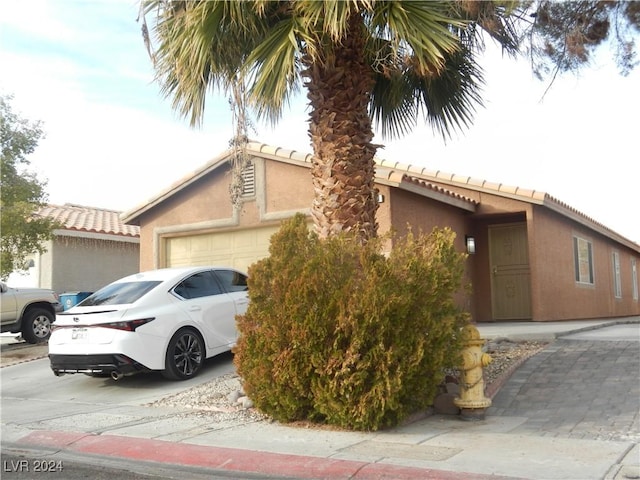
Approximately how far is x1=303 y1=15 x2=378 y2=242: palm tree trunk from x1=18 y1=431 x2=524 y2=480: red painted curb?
10.2 feet

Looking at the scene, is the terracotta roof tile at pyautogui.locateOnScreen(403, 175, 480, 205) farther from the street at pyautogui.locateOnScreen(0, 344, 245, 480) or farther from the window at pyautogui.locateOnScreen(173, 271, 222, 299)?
the street at pyautogui.locateOnScreen(0, 344, 245, 480)

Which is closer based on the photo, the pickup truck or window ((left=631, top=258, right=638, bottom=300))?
the pickup truck

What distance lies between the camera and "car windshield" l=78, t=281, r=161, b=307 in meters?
9.64

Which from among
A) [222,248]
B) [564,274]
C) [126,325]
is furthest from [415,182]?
[126,325]

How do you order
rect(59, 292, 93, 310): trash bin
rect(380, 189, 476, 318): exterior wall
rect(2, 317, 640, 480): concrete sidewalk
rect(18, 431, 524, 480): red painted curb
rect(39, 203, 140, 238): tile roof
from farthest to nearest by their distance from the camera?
Answer: rect(39, 203, 140, 238): tile roof → rect(59, 292, 93, 310): trash bin → rect(380, 189, 476, 318): exterior wall → rect(2, 317, 640, 480): concrete sidewalk → rect(18, 431, 524, 480): red painted curb

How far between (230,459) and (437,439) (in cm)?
204

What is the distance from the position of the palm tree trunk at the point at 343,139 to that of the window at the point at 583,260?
10540 millimetres

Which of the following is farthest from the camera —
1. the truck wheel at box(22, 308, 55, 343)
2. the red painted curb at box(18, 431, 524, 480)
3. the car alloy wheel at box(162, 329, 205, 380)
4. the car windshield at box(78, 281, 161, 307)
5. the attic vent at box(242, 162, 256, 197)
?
the attic vent at box(242, 162, 256, 197)

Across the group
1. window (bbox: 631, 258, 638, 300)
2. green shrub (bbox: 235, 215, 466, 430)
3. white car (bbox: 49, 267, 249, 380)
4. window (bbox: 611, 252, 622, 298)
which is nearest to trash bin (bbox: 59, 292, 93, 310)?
white car (bbox: 49, 267, 249, 380)

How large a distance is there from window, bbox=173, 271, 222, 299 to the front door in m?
7.92

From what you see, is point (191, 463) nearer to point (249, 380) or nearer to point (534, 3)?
point (249, 380)

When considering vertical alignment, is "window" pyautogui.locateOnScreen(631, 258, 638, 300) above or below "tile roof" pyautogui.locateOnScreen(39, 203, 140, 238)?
below

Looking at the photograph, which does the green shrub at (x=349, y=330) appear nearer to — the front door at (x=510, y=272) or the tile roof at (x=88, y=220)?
the front door at (x=510, y=272)

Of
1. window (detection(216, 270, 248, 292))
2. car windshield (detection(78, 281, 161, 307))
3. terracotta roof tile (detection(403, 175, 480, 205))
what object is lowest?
car windshield (detection(78, 281, 161, 307))
